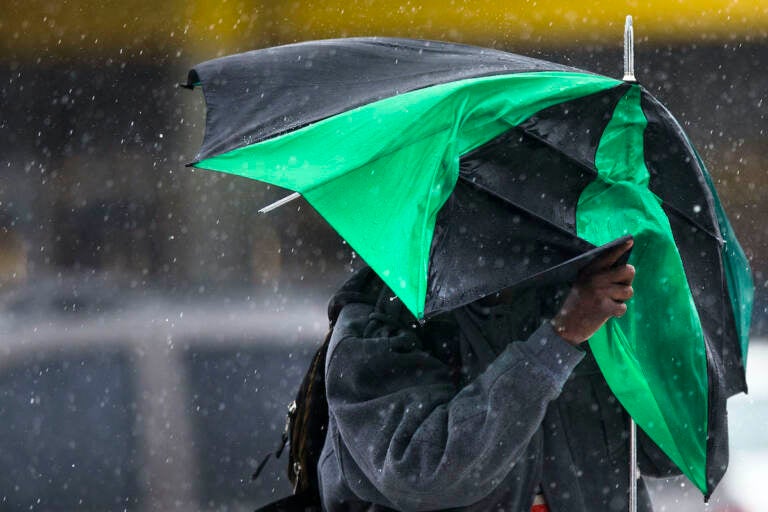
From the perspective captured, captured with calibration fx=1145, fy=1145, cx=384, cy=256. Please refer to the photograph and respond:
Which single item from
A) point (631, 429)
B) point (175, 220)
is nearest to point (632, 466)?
point (631, 429)

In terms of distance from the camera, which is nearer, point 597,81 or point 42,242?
point 597,81

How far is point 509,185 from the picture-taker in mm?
2135

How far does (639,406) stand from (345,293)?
0.67 metres

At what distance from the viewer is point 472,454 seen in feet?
Result: 6.64

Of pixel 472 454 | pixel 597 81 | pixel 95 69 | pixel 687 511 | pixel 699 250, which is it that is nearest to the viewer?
pixel 472 454

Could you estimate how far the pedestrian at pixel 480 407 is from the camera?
2029mm

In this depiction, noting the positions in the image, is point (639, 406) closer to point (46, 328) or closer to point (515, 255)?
point (515, 255)

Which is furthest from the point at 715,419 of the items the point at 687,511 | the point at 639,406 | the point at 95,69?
the point at 95,69

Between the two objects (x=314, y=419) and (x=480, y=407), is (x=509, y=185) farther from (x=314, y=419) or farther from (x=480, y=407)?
(x=314, y=419)

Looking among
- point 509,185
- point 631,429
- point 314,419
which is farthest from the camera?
point 314,419

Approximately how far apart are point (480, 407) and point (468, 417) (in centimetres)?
3

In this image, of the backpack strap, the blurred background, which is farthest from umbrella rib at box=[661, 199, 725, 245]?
the blurred background

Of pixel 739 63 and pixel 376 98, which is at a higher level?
pixel 376 98

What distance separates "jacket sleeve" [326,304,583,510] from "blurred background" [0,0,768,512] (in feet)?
13.0
